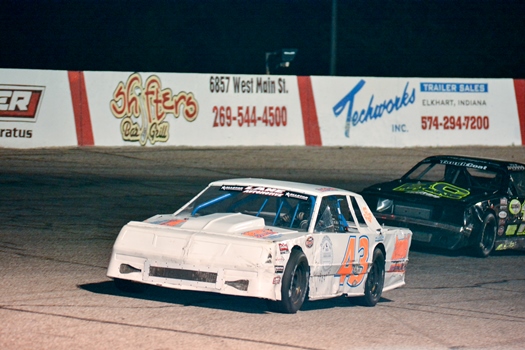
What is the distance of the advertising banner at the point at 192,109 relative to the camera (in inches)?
810

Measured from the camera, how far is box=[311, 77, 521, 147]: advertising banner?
76.8 feet

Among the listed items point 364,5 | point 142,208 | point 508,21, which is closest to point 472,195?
point 142,208

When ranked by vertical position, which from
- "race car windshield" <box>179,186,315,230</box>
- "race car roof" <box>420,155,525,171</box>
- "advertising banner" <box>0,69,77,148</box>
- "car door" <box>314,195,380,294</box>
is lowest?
"car door" <box>314,195,380,294</box>

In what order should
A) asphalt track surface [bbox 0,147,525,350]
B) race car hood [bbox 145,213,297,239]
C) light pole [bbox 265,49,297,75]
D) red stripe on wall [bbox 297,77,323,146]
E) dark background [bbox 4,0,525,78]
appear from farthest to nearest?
dark background [bbox 4,0,525,78]
light pole [bbox 265,49,297,75]
red stripe on wall [bbox 297,77,323,146]
race car hood [bbox 145,213,297,239]
asphalt track surface [bbox 0,147,525,350]

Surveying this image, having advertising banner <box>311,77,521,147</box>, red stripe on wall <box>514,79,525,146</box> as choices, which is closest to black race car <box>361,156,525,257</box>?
advertising banner <box>311,77,521,147</box>

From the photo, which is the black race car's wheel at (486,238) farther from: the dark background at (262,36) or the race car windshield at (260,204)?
the dark background at (262,36)

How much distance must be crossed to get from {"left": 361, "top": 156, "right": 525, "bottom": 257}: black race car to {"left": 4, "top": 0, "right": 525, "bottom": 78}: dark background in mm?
20554

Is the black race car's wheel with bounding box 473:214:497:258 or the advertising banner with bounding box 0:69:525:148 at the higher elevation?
the advertising banner with bounding box 0:69:525:148

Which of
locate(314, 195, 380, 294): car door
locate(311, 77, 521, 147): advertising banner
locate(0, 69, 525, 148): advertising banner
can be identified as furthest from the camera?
locate(311, 77, 521, 147): advertising banner

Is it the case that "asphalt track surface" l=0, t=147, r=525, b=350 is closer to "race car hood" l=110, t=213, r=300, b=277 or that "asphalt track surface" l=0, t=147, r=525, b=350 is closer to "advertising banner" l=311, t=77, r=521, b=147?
"race car hood" l=110, t=213, r=300, b=277

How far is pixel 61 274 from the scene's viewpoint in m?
8.78

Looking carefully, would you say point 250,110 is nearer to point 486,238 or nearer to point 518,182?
point 518,182

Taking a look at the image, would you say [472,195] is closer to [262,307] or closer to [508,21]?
[262,307]

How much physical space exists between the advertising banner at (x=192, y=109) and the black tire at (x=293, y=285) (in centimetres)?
1336
